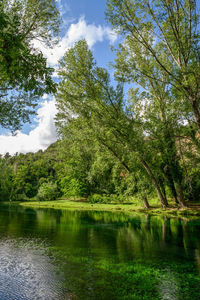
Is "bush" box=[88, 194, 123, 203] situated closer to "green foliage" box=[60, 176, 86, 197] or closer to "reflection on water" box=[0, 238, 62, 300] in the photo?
"green foliage" box=[60, 176, 86, 197]

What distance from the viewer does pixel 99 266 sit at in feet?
23.9

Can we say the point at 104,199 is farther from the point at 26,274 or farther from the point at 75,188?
the point at 26,274

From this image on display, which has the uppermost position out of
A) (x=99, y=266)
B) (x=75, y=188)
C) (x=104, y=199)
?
(x=75, y=188)

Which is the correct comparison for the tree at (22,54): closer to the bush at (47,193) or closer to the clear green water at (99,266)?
the clear green water at (99,266)

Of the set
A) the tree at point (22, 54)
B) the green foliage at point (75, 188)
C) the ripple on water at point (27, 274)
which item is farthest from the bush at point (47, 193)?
the ripple on water at point (27, 274)

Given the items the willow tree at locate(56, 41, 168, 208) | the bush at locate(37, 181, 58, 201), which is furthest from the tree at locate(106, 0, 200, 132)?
the bush at locate(37, 181, 58, 201)

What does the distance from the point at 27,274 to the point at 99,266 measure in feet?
7.27

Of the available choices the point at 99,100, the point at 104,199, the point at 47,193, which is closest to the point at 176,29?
the point at 99,100

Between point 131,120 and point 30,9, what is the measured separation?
37.3 feet

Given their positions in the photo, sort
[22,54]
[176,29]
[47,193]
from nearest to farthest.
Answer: [22,54]
[176,29]
[47,193]

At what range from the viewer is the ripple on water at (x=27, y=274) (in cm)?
531

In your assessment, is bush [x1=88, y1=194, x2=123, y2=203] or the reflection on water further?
bush [x1=88, y1=194, x2=123, y2=203]

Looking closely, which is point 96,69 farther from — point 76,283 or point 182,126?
point 76,283

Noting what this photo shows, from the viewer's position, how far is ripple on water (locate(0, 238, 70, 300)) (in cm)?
531
